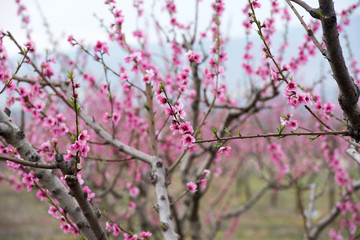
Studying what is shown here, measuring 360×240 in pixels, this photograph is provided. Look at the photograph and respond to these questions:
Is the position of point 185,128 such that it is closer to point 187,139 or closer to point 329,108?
point 187,139

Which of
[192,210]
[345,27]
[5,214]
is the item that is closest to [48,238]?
[5,214]

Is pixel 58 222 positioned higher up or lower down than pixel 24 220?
lower down

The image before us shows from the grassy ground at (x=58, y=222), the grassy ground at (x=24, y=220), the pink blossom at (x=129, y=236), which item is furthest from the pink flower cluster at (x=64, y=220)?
the grassy ground at (x=24, y=220)

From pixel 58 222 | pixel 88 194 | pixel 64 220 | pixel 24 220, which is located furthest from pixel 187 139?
pixel 24 220

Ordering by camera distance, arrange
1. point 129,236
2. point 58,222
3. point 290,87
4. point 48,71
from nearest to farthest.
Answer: point 290,87 < point 129,236 < point 48,71 < point 58,222

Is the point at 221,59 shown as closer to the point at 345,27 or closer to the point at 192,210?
the point at 345,27

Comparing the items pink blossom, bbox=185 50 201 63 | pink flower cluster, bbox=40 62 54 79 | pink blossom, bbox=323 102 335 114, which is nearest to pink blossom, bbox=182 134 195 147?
pink blossom, bbox=185 50 201 63

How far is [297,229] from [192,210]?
9824 millimetres

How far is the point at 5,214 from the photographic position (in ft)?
45.2

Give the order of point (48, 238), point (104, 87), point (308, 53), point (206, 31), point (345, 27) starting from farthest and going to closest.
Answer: point (48, 238)
point (206, 31)
point (308, 53)
point (345, 27)
point (104, 87)

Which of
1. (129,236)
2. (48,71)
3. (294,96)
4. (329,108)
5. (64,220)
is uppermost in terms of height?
(48,71)

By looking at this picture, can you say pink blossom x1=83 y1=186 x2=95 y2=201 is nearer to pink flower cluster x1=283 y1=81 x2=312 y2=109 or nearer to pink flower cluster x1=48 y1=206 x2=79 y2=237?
pink flower cluster x1=48 y1=206 x2=79 y2=237

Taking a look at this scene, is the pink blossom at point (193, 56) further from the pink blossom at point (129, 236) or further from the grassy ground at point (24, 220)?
the grassy ground at point (24, 220)

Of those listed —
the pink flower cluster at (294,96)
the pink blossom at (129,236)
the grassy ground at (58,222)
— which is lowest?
the pink blossom at (129,236)
